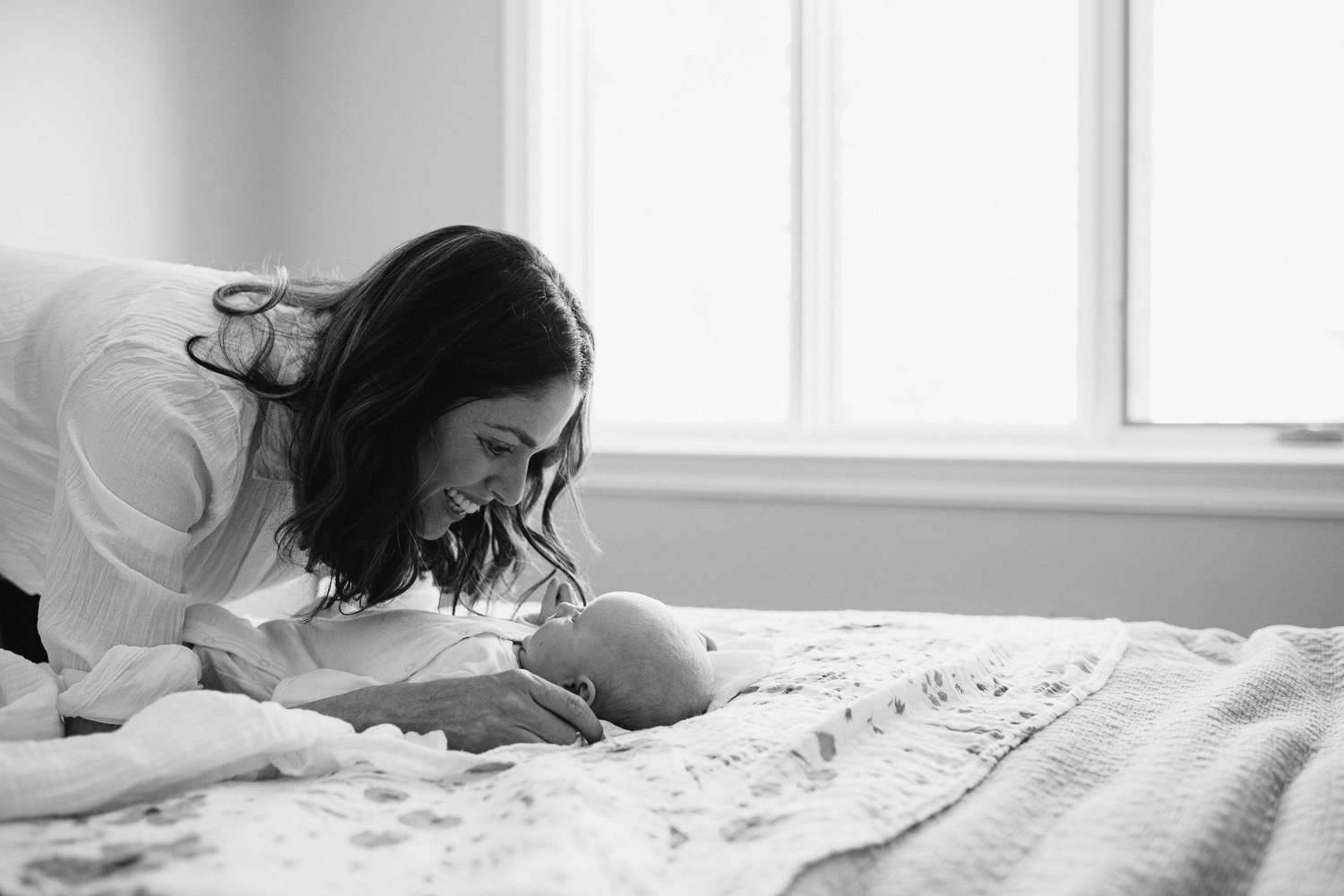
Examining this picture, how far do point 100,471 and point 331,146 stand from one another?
243cm

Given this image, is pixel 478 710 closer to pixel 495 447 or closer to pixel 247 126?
pixel 495 447

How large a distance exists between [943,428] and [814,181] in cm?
70

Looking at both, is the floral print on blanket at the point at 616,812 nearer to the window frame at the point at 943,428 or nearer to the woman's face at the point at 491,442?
the woman's face at the point at 491,442

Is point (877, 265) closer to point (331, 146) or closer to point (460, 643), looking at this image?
point (331, 146)

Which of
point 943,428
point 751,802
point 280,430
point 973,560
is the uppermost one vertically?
point 280,430

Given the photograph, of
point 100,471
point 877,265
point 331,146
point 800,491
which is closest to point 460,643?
point 100,471

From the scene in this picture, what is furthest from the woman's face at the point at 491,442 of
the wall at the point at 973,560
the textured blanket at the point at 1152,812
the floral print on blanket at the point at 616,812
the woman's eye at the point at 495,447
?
the wall at the point at 973,560

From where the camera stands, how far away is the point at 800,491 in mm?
2686

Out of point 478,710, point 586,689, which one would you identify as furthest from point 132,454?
point 586,689

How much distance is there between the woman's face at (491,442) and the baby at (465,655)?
164 mm

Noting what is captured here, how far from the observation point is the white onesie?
1.24 meters

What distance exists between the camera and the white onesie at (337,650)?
49.0 inches

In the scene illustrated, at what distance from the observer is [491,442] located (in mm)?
1328

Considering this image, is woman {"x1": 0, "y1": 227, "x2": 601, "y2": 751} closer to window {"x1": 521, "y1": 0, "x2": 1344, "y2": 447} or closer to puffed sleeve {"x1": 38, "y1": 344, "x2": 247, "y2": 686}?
puffed sleeve {"x1": 38, "y1": 344, "x2": 247, "y2": 686}
